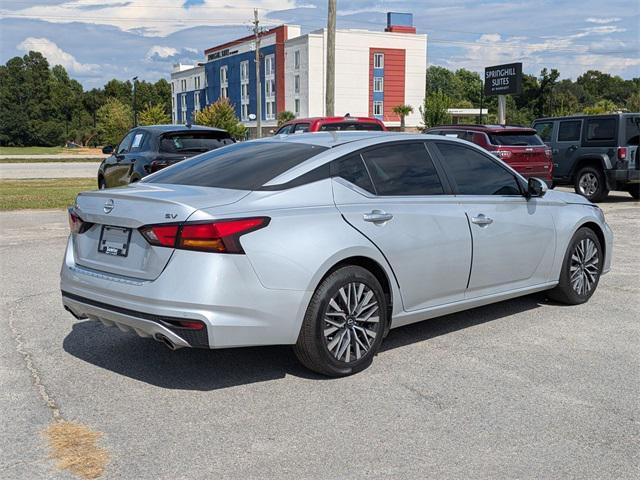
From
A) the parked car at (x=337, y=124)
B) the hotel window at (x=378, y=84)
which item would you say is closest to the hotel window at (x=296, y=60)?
the hotel window at (x=378, y=84)

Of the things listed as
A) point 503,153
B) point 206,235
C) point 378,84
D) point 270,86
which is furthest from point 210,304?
point 270,86

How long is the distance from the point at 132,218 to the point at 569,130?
1526 centimetres

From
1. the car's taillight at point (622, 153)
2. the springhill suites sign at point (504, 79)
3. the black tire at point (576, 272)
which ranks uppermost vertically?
the springhill suites sign at point (504, 79)

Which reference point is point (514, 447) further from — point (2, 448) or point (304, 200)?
point (2, 448)

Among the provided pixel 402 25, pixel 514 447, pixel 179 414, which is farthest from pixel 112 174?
pixel 402 25

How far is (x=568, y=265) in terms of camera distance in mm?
6617

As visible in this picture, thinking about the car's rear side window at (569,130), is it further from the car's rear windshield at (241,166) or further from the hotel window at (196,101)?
the hotel window at (196,101)

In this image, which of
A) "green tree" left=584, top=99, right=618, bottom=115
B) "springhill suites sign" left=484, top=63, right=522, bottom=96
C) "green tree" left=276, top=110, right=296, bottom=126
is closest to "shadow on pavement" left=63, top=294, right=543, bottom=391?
"springhill suites sign" left=484, top=63, right=522, bottom=96

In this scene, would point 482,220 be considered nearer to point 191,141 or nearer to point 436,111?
point 191,141

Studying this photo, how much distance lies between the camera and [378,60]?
84625 millimetres

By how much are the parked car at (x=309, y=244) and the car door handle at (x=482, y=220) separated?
2 cm

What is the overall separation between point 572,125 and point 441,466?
1555 centimetres

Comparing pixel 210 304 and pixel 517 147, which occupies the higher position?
pixel 517 147

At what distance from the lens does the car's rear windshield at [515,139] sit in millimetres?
15312
